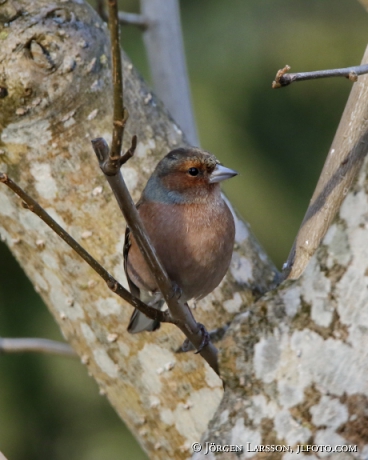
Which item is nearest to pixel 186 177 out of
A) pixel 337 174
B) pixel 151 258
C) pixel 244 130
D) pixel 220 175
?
pixel 220 175

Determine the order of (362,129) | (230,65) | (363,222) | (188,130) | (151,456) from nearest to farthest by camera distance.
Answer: (363,222)
(362,129)
(151,456)
(188,130)
(230,65)

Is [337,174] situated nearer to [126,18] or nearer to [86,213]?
[86,213]

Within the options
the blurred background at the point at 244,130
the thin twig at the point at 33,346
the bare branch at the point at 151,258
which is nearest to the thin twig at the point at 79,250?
the bare branch at the point at 151,258

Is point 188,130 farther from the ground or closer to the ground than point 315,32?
closer to the ground

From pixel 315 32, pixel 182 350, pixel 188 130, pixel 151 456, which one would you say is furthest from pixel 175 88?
pixel 315 32

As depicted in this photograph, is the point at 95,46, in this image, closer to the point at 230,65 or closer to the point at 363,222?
the point at 363,222

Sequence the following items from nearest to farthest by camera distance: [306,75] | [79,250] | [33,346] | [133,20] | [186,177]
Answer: [306,75], [79,250], [186,177], [33,346], [133,20]

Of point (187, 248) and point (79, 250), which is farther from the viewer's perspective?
point (187, 248)

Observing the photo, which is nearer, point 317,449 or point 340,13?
point 317,449
